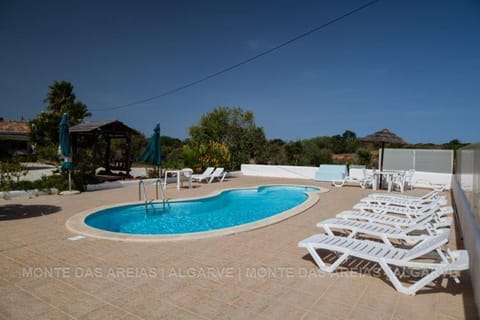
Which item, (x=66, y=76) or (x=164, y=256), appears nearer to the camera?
(x=164, y=256)

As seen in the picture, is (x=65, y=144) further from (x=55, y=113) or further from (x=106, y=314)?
(x=55, y=113)

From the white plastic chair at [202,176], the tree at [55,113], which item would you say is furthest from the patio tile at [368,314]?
the tree at [55,113]

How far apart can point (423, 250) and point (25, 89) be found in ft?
98.1

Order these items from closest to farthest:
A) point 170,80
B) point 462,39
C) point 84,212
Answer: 1. point 84,212
2. point 462,39
3. point 170,80

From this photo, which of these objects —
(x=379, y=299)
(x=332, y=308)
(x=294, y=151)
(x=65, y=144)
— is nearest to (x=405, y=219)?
(x=379, y=299)

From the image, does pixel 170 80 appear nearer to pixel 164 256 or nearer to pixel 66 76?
pixel 66 76

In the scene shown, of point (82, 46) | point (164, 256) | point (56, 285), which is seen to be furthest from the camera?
point (82, 46)

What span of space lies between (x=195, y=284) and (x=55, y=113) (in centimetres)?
2743

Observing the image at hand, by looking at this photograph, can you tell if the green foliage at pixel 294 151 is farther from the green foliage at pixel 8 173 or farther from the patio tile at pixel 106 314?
the patio tile at pixel 106 314

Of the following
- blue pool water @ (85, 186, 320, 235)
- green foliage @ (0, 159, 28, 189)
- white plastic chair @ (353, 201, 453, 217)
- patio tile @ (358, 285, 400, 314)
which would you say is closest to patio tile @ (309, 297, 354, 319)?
patio tile @ (358, 285, 400, 314)

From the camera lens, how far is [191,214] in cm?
791

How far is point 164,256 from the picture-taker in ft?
13.0

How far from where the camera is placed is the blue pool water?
6482 millimetres

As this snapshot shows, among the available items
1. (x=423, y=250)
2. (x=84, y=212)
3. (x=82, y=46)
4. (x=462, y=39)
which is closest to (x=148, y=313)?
(x=423, y=250)
